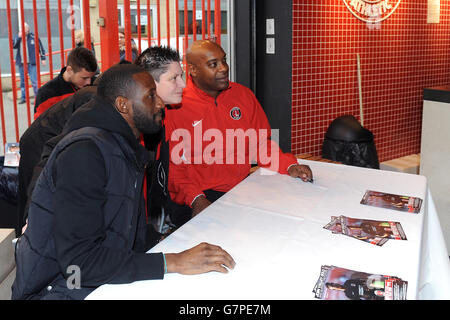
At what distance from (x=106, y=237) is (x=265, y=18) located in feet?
10.9

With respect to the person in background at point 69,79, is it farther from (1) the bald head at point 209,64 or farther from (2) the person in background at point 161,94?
(2) the person in background at point 161,94

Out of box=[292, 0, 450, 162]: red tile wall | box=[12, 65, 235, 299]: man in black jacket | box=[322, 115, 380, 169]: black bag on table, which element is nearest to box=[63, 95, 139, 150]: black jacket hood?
box=[12, 65, 235, 299]: man in black jacket

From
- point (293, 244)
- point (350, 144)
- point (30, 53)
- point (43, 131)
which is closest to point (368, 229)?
point (293, 244)

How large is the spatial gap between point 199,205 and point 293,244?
0.79m

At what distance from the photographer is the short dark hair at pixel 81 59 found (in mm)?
3400

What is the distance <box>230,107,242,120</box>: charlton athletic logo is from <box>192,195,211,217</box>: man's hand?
571 mm

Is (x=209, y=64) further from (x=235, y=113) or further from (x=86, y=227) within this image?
(x=86, y=227)

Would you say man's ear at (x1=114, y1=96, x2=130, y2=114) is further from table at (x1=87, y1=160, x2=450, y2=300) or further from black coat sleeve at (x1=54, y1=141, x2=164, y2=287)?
table at (x1=87, y1=160, x2=450, y2=300)

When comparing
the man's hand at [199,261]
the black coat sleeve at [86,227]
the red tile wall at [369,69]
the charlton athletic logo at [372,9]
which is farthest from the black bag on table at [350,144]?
the black coat sleeve at [86,227]

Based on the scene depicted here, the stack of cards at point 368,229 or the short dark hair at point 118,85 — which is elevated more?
the short dark hair at point 118,85

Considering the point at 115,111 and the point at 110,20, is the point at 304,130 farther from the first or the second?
the point at 115,111

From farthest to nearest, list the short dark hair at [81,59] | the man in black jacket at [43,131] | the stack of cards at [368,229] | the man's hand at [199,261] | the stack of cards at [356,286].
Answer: the short dark hair at [81,59], the man in black jacket at [43,131], the stack of cards at [368,229], the man's hand at [199,261], the stack of cards at [356,286]

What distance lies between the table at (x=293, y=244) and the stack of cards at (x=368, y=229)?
32 millimetres

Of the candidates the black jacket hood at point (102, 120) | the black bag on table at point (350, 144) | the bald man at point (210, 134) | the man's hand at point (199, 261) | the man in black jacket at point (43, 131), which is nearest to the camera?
the man's hand at point (199, 261)
